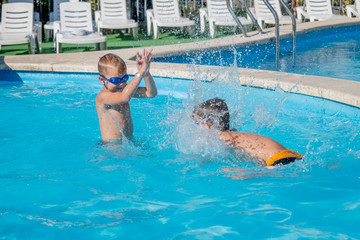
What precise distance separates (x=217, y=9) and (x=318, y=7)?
3.17 metres

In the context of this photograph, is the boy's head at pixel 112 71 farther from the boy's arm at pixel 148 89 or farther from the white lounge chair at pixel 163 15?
the white lounge chair at pixel 163 15

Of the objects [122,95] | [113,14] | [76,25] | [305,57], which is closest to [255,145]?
[122,95]

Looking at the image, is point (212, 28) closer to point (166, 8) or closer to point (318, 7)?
point (166, 8)

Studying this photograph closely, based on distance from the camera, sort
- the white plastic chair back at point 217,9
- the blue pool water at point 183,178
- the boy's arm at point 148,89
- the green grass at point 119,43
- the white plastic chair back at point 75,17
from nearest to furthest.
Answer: the blue pool water at point 183,178 < the boy's arm at point 148,89 < the green grass at point 119,43 < the white plastic chair back at point 75,17 < the white plastic chair back at point 217,9

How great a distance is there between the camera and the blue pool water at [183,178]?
334cm

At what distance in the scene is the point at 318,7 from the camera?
14234mm

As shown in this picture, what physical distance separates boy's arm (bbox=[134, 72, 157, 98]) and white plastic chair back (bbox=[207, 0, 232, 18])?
29.3ft

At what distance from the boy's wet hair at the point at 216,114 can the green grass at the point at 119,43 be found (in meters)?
→ 7.45

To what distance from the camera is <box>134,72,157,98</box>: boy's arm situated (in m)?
4.30

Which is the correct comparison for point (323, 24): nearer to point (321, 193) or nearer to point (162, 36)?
point (162, 36)

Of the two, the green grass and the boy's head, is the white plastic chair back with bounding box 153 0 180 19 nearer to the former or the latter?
the green grass

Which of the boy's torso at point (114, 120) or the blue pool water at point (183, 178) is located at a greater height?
the boy's torso at point (114, 120)

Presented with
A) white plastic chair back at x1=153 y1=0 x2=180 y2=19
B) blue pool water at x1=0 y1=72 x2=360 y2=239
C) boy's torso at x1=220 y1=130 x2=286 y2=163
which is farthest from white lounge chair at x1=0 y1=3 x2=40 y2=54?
boy's torso at x1=220 y1=130 x2=286 y2=163

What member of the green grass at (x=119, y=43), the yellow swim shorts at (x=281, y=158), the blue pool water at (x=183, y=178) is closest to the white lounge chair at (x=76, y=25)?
the green grass at (x=119, y=43)
